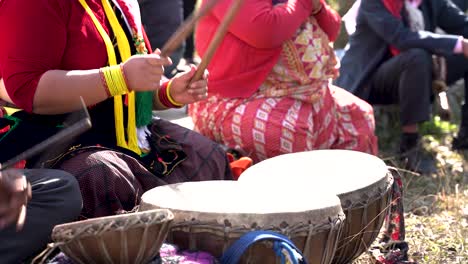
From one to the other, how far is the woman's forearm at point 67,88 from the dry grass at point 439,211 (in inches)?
45.9

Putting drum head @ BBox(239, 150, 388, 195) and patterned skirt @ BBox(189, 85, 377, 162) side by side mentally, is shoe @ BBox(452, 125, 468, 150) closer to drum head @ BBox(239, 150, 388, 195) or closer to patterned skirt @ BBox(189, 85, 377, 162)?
patterned skirt @ BBox(189, 85, 377, 162)


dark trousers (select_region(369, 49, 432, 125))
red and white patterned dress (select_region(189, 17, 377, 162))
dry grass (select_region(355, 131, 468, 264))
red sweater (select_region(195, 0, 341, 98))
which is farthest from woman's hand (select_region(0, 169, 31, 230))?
dark trousers (select_region(369, 49, 432, 125))

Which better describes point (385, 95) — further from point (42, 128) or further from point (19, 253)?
point (19, 253)

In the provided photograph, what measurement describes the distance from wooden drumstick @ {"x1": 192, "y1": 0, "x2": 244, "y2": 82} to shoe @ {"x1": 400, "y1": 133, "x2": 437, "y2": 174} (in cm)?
211

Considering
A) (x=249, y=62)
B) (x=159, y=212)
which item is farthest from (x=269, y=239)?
(x=249, y=62)

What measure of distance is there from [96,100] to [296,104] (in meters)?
1.54

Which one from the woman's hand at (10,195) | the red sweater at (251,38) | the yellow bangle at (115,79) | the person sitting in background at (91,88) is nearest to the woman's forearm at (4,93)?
the person sitting in background at (91,88)

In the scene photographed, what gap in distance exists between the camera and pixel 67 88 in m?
2.67

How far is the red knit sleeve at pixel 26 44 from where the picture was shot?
2.67 metres

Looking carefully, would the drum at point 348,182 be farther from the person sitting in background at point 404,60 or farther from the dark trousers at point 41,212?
the person sitting in background at point 404,60

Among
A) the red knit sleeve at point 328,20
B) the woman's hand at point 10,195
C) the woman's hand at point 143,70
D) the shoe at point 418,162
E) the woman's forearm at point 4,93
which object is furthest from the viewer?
the shoe at point 418,162

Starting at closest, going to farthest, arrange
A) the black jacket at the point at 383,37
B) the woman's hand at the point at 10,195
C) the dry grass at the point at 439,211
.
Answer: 1. the woman's hand at the point at 10,195
2. the dry grass at the point at 439,211
3. the black jacket at the point at 383,37

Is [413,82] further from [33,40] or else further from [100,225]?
[100,225]

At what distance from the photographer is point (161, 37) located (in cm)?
539
